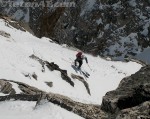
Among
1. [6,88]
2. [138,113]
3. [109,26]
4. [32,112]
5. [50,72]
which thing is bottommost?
[138,113]

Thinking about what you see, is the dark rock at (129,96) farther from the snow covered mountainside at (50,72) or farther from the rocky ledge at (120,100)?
the snow covered mountainside at (50,72)

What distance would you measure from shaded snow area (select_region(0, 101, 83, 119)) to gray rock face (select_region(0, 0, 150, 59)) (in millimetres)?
72193

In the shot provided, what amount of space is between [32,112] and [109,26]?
264 feet

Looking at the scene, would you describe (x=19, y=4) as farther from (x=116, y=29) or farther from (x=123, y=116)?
(x=123, y=116)

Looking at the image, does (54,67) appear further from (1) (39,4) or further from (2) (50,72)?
(1) (39,4)

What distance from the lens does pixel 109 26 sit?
87.9m

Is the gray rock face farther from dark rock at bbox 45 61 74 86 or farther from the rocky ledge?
the rocky ledge

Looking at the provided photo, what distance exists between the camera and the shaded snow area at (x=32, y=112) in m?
8.19

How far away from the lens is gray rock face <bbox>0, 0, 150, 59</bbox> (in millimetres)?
84188

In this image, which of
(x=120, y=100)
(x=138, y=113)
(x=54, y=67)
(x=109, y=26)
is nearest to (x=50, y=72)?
(x=54, y=67)

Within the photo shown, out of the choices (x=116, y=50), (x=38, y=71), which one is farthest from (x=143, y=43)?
(x=38, y=71)

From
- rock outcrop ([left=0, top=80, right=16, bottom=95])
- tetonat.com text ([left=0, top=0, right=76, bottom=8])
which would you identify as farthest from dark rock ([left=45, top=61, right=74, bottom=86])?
tetonat.com text ([left=0, top=0, right=76, bottom=8])

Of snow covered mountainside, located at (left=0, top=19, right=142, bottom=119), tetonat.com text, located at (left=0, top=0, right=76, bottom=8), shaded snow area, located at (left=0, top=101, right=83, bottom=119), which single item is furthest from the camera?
tetonat.com text, located at (left=0, top=0, right=76, bottom=8)

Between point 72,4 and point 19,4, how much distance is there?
50.2 feet
